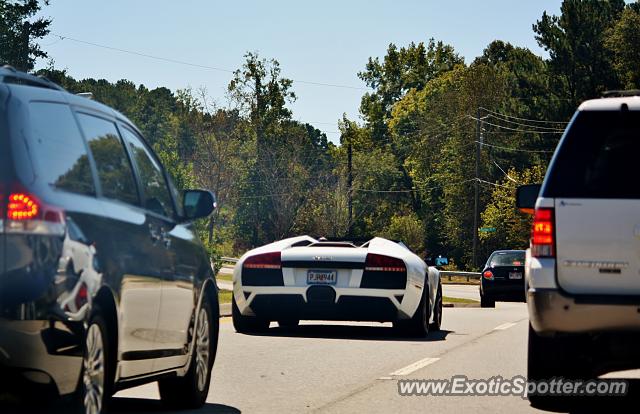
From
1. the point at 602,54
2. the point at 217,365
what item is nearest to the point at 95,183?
the point at 217,365

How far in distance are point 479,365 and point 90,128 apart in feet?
21.6

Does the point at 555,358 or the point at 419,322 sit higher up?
the point at 555,358

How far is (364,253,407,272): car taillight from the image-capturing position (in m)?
16.2

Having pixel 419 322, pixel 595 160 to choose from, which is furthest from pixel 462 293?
pixel 595 160

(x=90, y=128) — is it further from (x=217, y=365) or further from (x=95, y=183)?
(x=217, y=365)

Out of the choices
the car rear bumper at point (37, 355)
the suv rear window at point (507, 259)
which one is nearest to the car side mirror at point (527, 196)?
the car rear bumper at point (37, 355)

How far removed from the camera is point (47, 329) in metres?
6.33

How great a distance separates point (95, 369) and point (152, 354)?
1175 millimetres

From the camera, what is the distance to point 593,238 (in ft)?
27.5

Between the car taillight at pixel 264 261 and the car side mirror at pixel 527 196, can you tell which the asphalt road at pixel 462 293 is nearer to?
the car taillight at pixel 264 261

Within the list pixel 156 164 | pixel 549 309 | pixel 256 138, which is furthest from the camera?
pixel 256 138

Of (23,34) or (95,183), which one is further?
(23,34)

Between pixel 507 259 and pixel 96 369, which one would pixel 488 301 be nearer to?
pixel 507 259

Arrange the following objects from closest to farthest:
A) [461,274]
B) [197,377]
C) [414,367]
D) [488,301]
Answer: [197,377] < [414,367] < [488,301] < [461,274]
